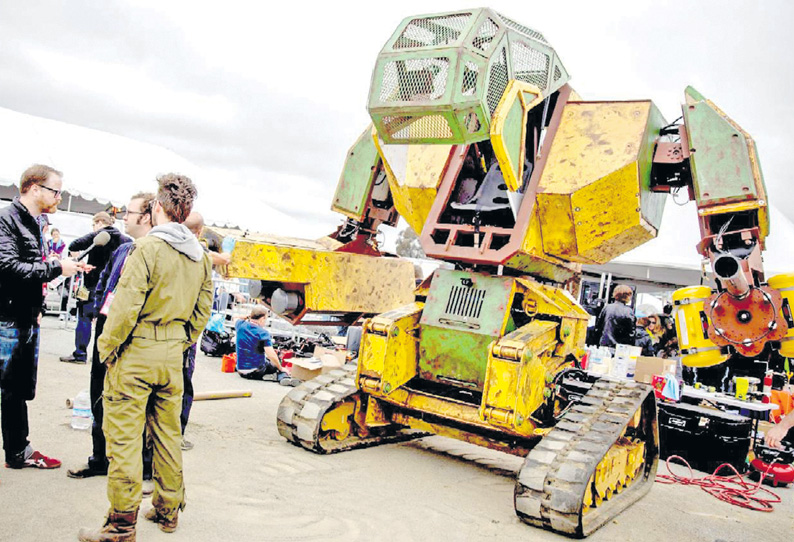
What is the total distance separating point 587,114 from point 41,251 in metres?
4.23

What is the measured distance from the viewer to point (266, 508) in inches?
155

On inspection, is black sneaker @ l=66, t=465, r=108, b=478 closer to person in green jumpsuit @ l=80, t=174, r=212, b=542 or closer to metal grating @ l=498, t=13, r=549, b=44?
person in green jumpsuit @ l=80, t=174, r=212, b=542

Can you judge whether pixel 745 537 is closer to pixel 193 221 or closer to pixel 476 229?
pixel 476 229

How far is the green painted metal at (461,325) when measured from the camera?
5098mm

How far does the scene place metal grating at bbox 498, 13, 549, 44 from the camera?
451 cm

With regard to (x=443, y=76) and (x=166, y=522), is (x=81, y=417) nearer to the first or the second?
(x=166, y=522)

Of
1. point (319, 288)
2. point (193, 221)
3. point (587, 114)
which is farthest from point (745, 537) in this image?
point (193, 221)

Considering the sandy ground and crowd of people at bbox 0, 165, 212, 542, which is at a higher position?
crowd of people at bbox 0, 165, 212, 542

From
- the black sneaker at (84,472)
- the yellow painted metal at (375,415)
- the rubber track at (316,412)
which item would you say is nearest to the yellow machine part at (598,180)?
the yellow painted metal at (375,415)

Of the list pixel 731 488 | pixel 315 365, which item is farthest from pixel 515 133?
pixel 315 365

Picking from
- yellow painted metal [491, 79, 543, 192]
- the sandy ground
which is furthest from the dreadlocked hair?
yellow painted metal [491, 79, 543, 192]

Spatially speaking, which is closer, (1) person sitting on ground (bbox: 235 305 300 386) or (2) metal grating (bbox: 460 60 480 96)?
(2) metal grating (bbox: 460 60 480 96)

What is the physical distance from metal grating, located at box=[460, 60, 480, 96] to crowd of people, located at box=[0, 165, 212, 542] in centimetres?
181

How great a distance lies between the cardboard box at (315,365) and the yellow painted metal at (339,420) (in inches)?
130
